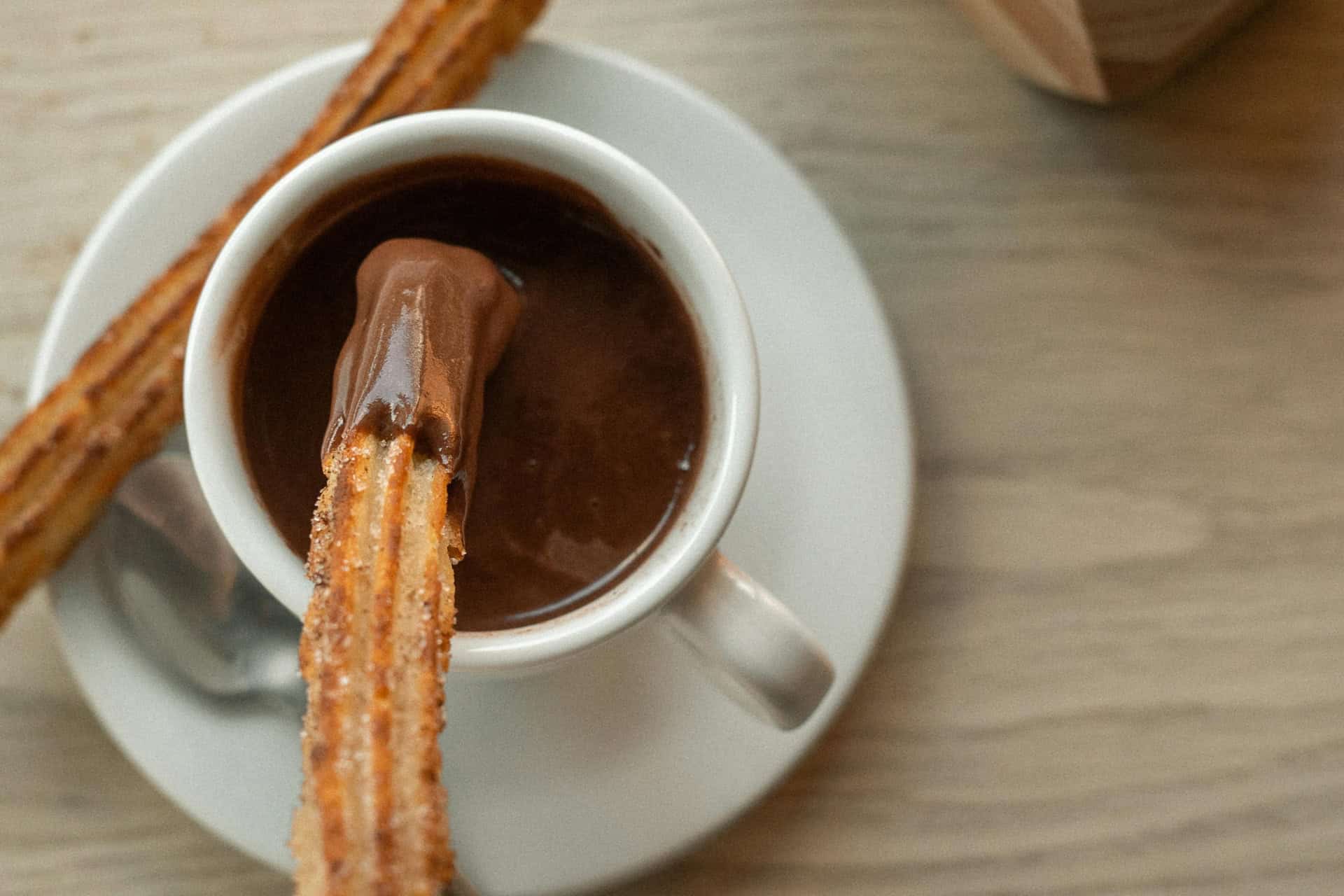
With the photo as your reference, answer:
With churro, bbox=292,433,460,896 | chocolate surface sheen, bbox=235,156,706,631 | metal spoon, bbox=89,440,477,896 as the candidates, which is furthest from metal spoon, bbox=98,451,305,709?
churro, bbox=292,433,460,896

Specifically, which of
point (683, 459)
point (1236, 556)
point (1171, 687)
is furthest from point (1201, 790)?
point (683, 459)

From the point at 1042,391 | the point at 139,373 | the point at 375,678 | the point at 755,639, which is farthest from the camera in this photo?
the point at 1042,391

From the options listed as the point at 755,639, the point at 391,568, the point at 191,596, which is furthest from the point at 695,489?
the point at 191,596

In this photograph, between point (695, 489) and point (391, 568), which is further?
point (695, 489)

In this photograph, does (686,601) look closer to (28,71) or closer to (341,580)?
(341,580)

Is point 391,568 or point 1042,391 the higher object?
point 391,568

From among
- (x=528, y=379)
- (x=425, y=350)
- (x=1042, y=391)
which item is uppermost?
(x=425, y=350)

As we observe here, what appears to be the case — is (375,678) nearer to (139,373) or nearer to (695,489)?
(695,489)
